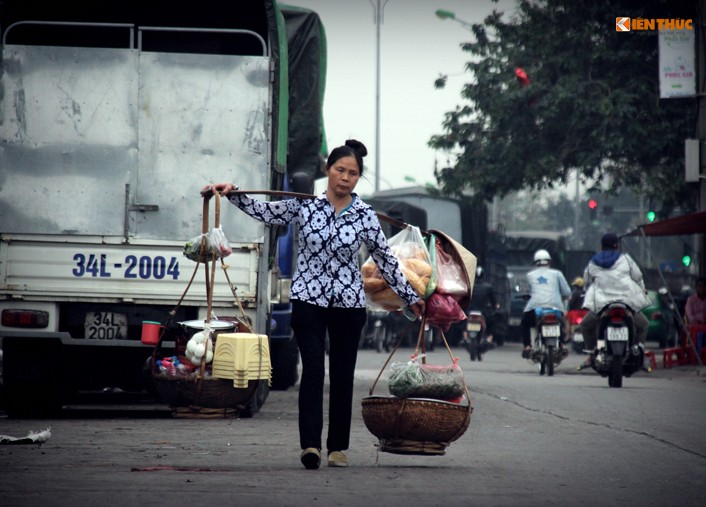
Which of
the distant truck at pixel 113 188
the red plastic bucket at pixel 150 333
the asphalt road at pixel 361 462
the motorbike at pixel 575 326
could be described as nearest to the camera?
the asphalt road at pixel 361 462

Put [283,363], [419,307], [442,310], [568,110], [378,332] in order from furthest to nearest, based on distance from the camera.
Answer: [568,110] < [378,332] < [283,363] < [442,310] < [419,307]

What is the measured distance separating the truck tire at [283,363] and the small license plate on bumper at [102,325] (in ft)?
11.4

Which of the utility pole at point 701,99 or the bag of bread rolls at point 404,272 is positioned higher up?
the utility pole at point 701,99

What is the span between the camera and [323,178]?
16.8 m

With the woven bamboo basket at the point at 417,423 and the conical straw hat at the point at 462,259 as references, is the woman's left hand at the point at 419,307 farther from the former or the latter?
the woven bamboo basket at the point at 417,423

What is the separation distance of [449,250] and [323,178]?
27.0ft

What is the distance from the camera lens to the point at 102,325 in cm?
1113

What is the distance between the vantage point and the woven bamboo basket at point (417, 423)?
7.71 meters

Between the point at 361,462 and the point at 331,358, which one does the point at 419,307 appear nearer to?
the point at 331,358

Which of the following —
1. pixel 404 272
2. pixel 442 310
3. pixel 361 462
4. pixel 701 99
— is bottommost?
pixel 361 462

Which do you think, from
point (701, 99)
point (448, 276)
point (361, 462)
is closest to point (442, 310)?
point (448, 276)

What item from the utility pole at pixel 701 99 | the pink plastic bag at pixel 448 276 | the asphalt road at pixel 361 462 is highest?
the utility pole at pixel 701 99

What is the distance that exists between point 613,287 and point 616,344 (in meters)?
0.72

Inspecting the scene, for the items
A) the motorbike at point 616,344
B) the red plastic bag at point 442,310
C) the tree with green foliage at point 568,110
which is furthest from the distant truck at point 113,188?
the tree with green foliage at point 568,110
